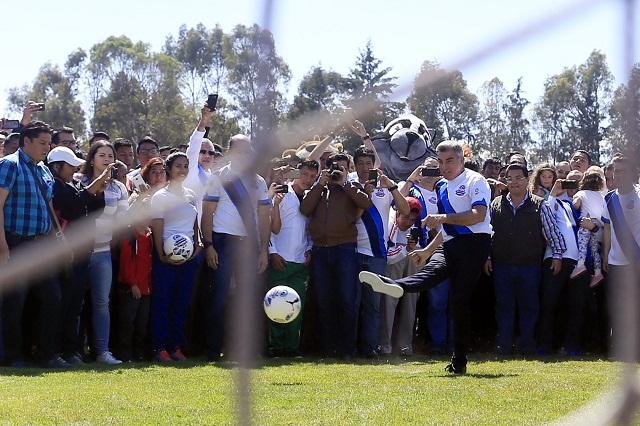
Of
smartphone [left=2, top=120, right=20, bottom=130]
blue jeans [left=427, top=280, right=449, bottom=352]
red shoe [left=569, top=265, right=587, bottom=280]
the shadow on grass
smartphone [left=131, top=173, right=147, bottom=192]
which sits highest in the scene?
smartphone [left=2, top=120, right=20, bottom=130]

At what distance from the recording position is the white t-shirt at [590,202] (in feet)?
31.5

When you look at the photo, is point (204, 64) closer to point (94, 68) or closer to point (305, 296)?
point (305, 296)

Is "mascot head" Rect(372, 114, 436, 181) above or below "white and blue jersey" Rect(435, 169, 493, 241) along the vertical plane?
below

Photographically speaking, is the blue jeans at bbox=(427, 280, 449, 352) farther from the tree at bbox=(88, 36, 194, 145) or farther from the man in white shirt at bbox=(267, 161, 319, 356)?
the tree at bbox=(88, 36, 194, 145)

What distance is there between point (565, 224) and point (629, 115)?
8621 mm

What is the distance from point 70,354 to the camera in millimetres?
8039

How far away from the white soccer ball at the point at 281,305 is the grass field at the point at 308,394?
1.31ft

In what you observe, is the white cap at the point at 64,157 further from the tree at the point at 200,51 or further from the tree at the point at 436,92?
the tree at the point at 436,92

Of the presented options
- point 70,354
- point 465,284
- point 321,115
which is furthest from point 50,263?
point 70,354

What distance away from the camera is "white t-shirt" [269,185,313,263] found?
9250mm

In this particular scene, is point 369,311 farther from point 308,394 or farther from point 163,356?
point 308,394

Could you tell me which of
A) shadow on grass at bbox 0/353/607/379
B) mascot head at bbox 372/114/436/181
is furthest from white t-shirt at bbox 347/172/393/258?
mascot head at bbox 372/114/436/181

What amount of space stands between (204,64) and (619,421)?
936 mm

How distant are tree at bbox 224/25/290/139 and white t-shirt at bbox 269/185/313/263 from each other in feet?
26.2
